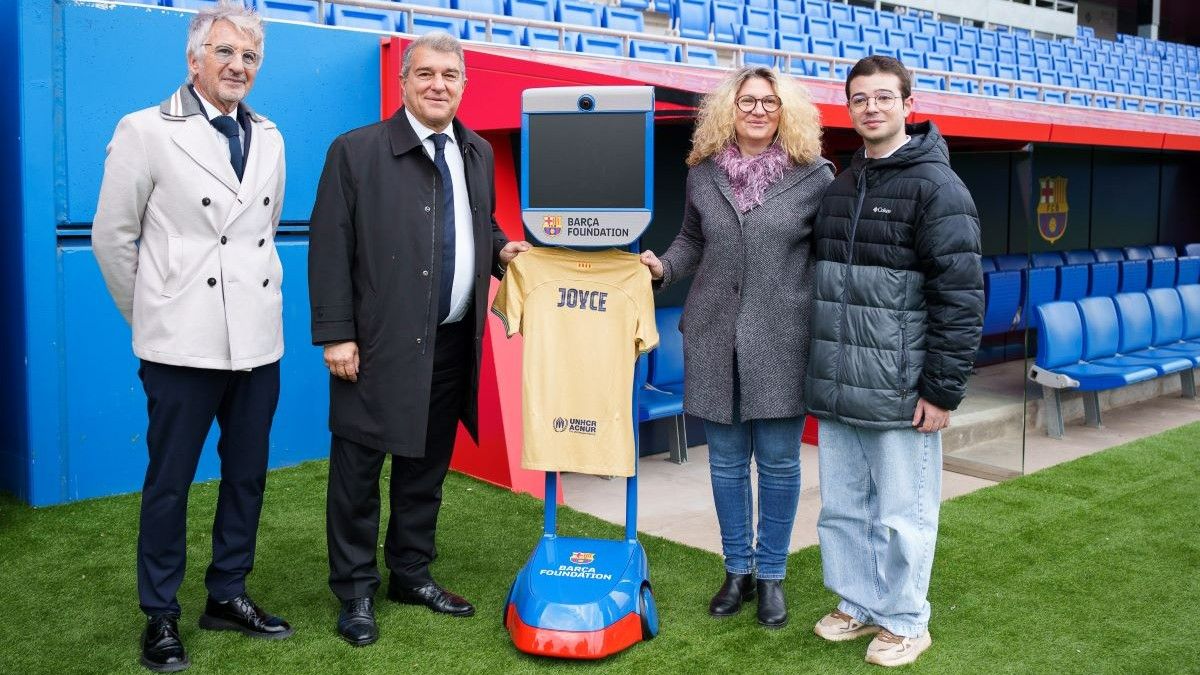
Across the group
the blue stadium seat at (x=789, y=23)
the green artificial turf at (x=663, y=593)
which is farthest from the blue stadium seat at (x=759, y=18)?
the green artificial turf at (x=663, y=593)

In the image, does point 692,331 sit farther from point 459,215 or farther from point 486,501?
point 486,501

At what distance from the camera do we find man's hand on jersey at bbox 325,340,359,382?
122 inches

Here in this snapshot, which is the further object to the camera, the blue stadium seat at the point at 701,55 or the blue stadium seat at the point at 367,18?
the blue stadium seat at the point at 701,55

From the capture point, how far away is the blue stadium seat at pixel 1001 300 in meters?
7.88

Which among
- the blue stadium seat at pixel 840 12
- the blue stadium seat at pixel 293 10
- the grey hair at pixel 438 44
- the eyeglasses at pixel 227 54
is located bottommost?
the eyeglasses at pixel 227 54

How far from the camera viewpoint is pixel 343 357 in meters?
3.09

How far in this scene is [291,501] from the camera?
4648mm

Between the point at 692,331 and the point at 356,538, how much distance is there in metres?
1.22

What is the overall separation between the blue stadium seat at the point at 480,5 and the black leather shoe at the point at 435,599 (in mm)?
5213

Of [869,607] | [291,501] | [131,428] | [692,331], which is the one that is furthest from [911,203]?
[131,428]

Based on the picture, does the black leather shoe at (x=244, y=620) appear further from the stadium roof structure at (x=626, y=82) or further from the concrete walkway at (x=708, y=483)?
the stadium roof structure at (x=626, y=82)

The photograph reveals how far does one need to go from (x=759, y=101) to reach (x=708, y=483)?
2558 mm

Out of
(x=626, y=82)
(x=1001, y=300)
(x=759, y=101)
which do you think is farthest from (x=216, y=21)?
(x=1001, y=300)

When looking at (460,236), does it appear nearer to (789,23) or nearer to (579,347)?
(579,347)
